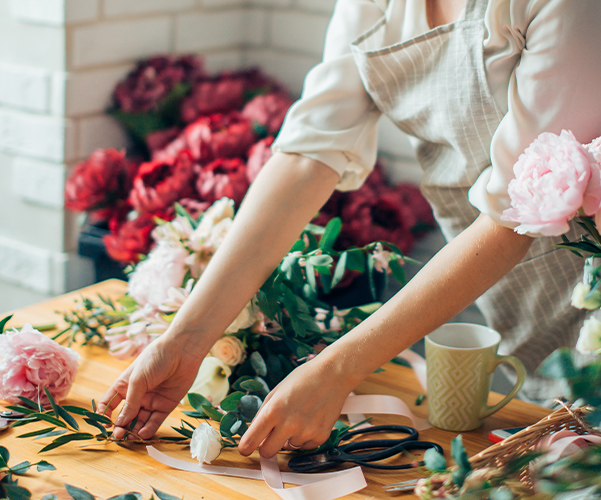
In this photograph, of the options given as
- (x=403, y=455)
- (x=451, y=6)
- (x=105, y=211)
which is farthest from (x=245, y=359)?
(x=105, y=211)

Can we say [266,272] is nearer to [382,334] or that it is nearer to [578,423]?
[382,334]

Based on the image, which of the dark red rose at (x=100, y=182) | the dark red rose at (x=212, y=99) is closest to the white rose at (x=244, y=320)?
the dark red rose at (x=100, y=182)

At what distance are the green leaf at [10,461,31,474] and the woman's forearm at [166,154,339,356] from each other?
210 millimetres

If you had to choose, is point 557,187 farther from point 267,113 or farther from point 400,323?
point 267,113

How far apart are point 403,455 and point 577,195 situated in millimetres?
351

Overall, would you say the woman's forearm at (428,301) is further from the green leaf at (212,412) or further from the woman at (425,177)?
the green leaf at (212,412)

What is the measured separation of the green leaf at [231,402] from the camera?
73cm

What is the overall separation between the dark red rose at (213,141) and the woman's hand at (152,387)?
0.76m

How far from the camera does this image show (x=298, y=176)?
875 millimetres

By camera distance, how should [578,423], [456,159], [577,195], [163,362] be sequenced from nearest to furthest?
[577,195] → [578,423] → [163,362] → [456,159]

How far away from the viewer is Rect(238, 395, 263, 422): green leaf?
28.8 inches

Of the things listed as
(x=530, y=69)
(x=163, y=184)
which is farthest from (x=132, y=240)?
(x=530, y=69)

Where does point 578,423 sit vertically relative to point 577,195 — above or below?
below

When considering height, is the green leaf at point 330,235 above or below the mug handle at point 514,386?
above
